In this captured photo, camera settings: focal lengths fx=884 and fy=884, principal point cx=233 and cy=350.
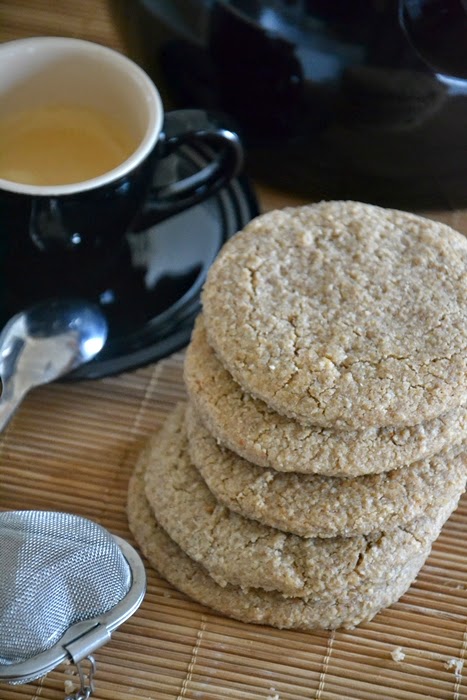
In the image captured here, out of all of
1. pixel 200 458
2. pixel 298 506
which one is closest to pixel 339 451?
pixel 298 506

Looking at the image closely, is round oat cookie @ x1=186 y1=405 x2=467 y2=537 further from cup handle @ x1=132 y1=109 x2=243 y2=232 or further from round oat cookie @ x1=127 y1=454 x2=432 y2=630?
cup handle @ x1=132 y1=109 x2=243 y2=232

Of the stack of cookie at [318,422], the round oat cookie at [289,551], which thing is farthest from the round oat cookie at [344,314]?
the round oat cookie at [289,551]

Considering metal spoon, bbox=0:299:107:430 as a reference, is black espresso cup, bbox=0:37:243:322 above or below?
above

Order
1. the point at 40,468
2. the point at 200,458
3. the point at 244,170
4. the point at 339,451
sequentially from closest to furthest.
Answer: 1. the point at 339,451
2. the point at 200,458
3. the point at 40,468
4. the point at 244,170

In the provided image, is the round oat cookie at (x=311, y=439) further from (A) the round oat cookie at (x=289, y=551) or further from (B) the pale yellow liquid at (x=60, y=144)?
(B) the pale yellow liquid at (x=60, y=144)

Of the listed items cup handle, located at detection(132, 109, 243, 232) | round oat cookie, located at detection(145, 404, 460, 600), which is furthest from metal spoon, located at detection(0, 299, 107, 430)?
round oat cookie, located at detection(145, 404, 460, 600)

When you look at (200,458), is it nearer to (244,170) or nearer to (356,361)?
(356,361)
